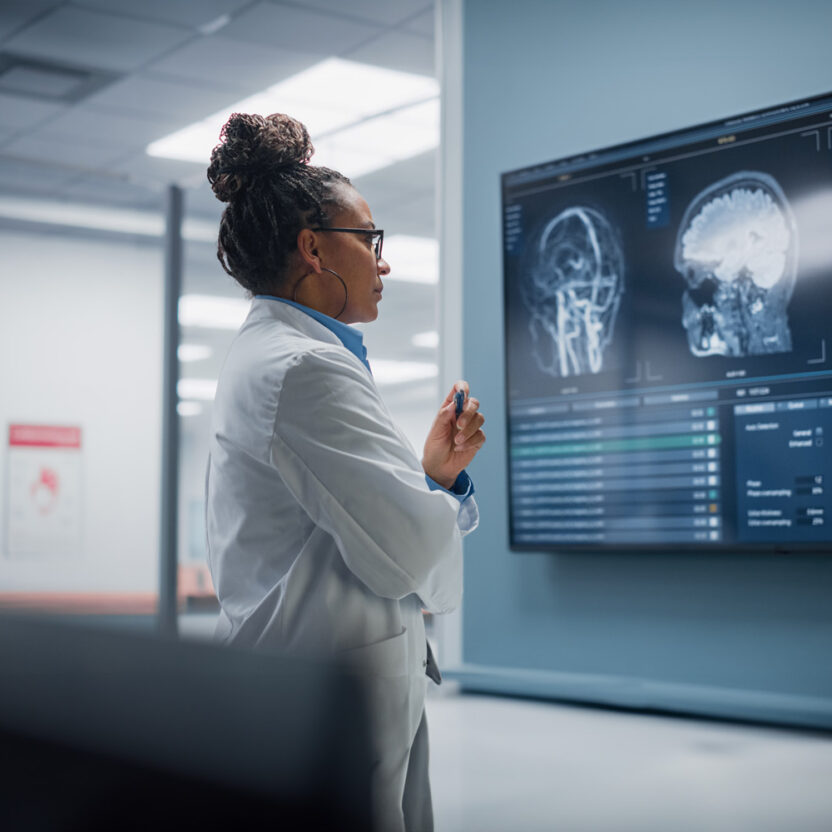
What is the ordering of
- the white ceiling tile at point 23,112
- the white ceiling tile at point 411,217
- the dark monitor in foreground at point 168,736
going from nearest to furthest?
the dark monitor in foreground at point 168,736 < the white ceiling tile at point 23,112 < the white ceiling tile at point 411,217

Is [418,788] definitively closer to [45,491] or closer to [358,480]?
[358,480]

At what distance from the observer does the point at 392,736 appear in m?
1.17

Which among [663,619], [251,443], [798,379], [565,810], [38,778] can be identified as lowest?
[565,810]

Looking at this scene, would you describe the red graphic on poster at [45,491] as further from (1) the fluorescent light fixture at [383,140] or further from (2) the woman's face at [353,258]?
(2) the woman's face at [353,258]

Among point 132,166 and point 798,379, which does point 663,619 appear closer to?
point 798,379

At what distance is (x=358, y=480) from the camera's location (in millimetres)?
1122

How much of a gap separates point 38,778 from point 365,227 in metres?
0.93

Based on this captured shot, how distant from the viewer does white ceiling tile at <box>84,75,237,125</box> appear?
177 inches

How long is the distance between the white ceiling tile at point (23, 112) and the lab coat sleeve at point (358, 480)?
403 centimetres

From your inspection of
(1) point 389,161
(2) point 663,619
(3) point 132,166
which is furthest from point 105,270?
(2) point 663,619

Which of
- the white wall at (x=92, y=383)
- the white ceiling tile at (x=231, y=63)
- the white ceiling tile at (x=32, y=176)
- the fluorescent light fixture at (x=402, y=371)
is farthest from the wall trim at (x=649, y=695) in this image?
the fluorescent light fixture at (x=402, y=371)

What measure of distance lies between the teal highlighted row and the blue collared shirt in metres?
1.34

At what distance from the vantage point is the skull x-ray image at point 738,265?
247 cm

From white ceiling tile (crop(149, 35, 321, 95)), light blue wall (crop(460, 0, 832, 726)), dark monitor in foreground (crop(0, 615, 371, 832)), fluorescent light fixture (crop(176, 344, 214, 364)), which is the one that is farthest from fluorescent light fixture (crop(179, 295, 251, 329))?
dark monitor in foreground (crop(0, 615, 371, 832))
